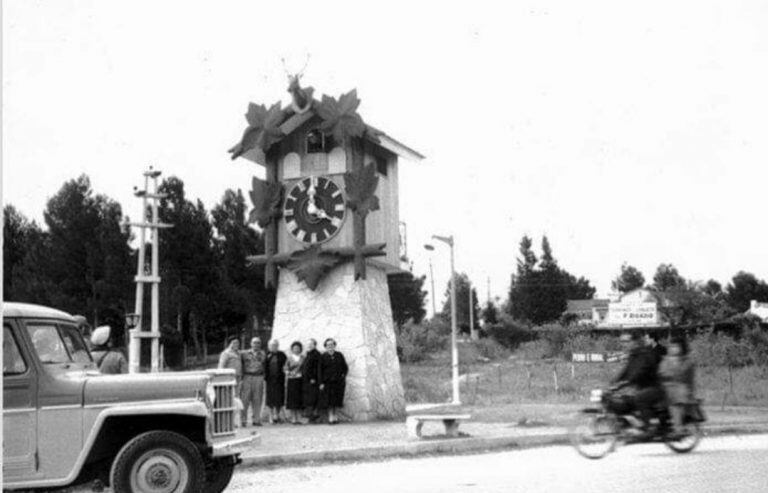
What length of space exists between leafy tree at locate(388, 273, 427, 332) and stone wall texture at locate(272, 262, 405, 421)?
61.7 meters

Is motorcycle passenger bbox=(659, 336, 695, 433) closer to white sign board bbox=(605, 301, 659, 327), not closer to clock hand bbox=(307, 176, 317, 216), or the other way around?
clock hand bbox=(307, 176, 317, 216)

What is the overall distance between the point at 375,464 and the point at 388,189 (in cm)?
1131

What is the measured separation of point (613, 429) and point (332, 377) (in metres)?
8.77

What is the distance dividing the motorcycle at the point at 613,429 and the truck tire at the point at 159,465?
5.83 meters

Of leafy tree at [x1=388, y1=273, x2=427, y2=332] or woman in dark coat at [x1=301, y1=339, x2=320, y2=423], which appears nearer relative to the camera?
woman in dark coat at [x1=301, y1=339, x2=320, y2=423]

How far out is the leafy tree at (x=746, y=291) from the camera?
3797 inches

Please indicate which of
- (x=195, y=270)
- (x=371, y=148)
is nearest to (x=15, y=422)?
(x=371, y=148)

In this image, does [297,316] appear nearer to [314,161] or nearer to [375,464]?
[314,161]

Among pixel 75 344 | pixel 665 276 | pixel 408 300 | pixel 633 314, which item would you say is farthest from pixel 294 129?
pixel 665 276

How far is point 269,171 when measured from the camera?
75.2 feet

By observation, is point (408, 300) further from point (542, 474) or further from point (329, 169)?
point (542, 474)

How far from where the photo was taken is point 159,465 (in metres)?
9.24

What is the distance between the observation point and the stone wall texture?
21406mm

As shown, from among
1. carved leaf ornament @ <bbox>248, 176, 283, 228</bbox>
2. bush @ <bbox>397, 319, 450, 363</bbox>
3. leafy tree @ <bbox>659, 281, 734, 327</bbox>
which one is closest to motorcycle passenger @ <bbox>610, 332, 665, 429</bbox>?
carved leaf ornament @ <bbox>248, 176, 283, 228</bbox>
